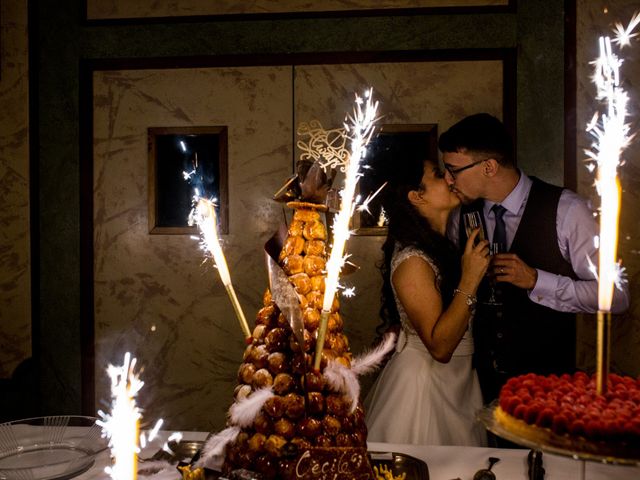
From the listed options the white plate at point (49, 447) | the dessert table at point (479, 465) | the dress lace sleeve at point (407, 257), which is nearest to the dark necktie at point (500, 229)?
the dress lace sleeve at point (407, 257)

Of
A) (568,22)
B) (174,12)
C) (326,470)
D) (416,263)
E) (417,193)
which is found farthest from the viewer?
(174,12)

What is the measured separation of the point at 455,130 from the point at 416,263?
75 centimetres

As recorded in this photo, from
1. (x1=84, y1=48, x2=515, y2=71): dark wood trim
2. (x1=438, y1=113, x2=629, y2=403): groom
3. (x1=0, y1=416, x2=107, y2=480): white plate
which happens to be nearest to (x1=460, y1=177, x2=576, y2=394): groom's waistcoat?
(x1=438, y1=113, x2=629, y2=403): groom

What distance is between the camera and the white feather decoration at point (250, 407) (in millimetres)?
1253

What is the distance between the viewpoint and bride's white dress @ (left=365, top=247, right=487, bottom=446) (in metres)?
2.43

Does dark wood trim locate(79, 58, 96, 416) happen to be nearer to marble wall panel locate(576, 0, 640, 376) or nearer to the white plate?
the white plate

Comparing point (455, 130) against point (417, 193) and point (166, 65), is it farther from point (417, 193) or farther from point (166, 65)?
point (166, 65)

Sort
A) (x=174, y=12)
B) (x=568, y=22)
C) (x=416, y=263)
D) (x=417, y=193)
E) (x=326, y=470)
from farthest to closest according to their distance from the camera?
(x=174, y=12) → (x=568, y=22) → (x=417, y=193) → (x=416, y=263) → (x=326, y=470)

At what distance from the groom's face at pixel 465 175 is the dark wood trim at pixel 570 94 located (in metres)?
0.88

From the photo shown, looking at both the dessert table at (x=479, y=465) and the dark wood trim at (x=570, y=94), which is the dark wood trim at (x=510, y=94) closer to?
the dark wood trim at (x=570, y=94)

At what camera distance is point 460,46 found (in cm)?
338

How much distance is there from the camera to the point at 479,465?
1510 mm

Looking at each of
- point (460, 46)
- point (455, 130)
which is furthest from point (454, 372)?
point (460, 46)

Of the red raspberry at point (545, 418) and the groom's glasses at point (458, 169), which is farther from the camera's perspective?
the groom's glasses at point (458, 169)
